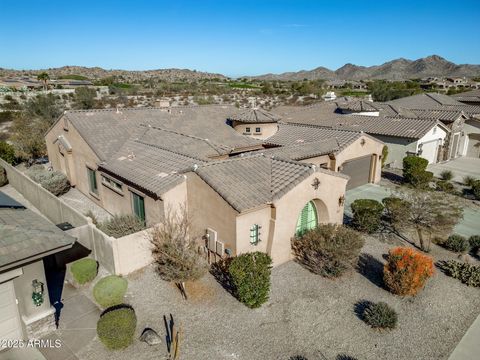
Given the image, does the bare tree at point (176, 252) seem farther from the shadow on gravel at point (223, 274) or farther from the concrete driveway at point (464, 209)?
the concrete driveway at point (464, 209)

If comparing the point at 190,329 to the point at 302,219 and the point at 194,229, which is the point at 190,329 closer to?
the point at 194,229

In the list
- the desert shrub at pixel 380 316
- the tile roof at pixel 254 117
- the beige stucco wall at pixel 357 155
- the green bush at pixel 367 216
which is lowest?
the desert shrub at pixel 380 316

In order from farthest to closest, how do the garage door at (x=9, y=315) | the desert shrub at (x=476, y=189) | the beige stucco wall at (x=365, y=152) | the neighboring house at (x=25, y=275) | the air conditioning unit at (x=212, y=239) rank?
1. the beige stucco wall at (x=365, y=152)
2. the desert shrub at (x=476, y=189)
3. the air conditioning unit at (x=212, y=239)
4. the garage door at (x=9, y=315)
5. the neighboring house at (x=25, y=275)

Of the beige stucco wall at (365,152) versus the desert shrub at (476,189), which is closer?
the desert shrub at (476,189)

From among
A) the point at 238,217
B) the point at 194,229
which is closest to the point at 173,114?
the point at 194,229

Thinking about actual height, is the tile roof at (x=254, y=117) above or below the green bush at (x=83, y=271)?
above

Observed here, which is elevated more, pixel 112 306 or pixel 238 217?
pixel 238 217

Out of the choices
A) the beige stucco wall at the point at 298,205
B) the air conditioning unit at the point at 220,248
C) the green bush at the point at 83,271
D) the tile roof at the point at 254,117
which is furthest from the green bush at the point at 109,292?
the tile roof at the point at 254,117
